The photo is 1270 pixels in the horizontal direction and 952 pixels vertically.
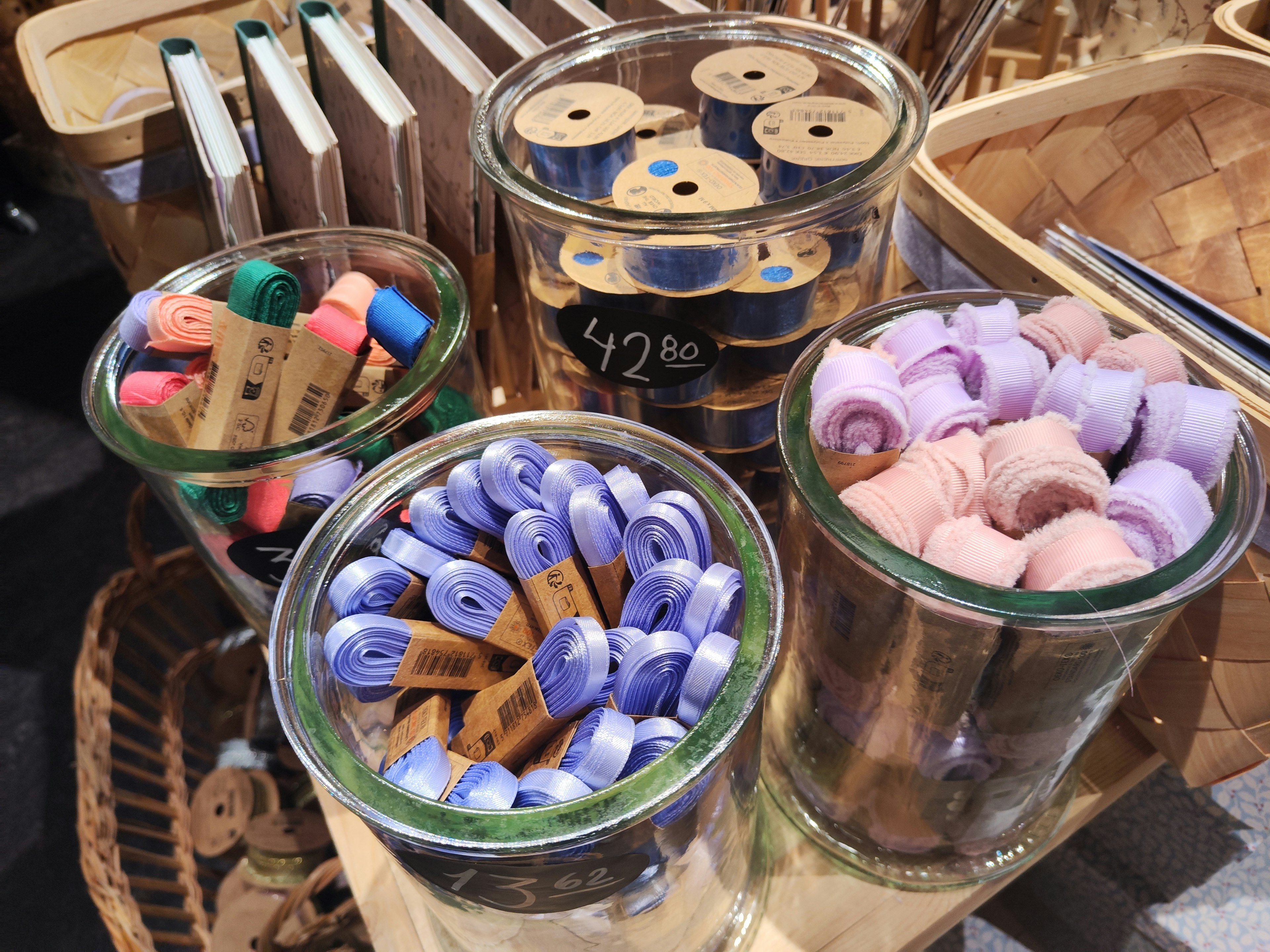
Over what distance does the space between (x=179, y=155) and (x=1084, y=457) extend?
0.85 meters

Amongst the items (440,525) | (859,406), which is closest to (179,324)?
(440,525)

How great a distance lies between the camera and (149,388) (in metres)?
0.66

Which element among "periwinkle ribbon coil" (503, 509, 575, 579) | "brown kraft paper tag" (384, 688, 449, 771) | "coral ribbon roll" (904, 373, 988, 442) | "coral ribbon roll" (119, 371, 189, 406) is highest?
"coral ribbon roll" (904, 373, 988, 442)

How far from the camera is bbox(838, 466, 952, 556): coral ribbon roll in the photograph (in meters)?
0.43

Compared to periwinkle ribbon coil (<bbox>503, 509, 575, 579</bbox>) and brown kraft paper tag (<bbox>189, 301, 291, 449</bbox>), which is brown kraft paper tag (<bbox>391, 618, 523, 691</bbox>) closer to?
periwinkle ribbon coil (<bbox>503, 509, 575, 579</bbox>)

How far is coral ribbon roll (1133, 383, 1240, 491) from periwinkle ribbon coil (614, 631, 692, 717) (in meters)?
0.27

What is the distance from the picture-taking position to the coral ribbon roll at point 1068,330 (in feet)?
1.67

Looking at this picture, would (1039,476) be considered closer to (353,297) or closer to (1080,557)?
(1080,557)

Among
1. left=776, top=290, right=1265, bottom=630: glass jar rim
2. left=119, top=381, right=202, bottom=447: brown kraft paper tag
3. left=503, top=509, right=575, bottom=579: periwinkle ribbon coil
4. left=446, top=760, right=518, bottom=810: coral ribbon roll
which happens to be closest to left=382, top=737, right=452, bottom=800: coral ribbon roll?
left=446, top=760, right=518, bottom=810: coral ribbon roll

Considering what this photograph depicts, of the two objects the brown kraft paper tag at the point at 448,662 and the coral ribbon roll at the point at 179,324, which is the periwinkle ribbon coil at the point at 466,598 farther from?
the coral ribbon roll at the point at 179,324

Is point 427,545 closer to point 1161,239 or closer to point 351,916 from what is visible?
point 351,916

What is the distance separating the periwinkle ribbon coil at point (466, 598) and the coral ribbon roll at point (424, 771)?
0.07m

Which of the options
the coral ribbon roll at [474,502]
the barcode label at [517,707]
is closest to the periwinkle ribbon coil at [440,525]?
the coral ribbon roll at [474,502]

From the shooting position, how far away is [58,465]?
1754 millimetres
